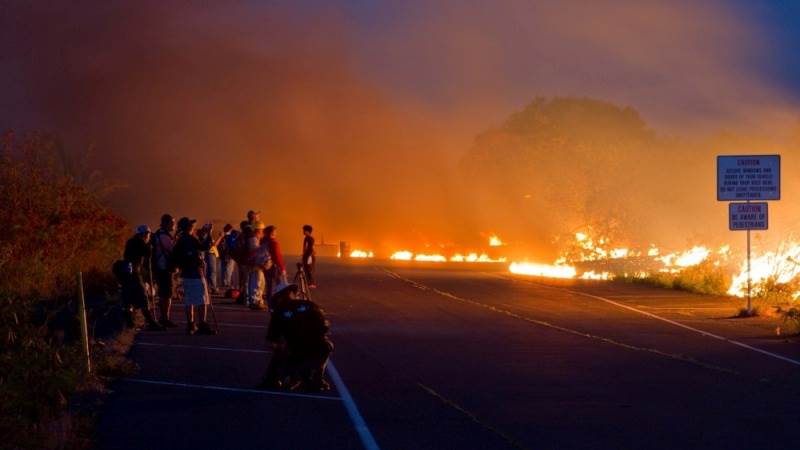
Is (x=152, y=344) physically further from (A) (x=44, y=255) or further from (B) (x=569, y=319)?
(A) (x=44, y=255)

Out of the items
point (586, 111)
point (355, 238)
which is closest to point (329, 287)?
point (586, 111)

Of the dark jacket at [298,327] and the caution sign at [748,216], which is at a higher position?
the caution sign at [748,216]

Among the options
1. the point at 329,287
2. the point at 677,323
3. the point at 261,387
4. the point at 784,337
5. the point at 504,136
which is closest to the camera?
the point at 261,387

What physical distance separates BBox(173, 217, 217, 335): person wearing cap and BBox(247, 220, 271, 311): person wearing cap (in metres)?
3.90

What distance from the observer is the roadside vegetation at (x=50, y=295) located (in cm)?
1013

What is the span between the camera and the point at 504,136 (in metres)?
64.8

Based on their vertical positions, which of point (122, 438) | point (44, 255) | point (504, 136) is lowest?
point (122, 438)

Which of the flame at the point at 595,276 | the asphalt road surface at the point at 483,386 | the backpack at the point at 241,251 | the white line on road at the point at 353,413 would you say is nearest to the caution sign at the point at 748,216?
the asphalt road surface at the point at 483,386

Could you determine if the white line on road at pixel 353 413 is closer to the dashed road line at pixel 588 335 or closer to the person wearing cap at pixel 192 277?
the person wearing cap at pixel 192 277

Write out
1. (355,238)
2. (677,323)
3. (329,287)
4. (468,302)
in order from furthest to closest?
1. (355,238)
2. (329,287)
3. (468,302)
4. (677,323)

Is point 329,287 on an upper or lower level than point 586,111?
lower

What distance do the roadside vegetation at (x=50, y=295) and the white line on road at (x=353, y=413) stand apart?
7.93ft

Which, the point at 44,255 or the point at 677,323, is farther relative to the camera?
the point at 44,255

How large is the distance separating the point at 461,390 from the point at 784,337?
8.27m
